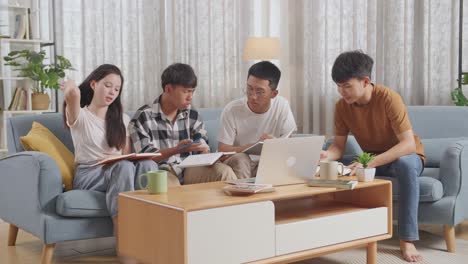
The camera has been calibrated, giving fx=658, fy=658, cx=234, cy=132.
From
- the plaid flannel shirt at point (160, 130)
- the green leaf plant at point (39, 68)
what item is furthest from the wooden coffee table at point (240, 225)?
the green leaf plant at point (39, 68)

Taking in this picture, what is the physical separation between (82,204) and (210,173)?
638mm

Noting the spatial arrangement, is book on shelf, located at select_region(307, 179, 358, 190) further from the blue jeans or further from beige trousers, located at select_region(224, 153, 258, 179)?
beige trousers, located at select_region(224, 153, 258, 179)

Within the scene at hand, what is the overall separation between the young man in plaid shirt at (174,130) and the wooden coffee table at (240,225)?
17.3 inches

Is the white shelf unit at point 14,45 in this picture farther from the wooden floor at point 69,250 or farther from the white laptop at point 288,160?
the white laptop at point 288,160

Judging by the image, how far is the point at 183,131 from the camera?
11.1 feet

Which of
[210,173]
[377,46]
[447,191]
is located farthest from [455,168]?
[377,46]

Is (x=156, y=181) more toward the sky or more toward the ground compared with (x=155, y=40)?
more toward the ground

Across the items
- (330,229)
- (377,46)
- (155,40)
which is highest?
(155,40)

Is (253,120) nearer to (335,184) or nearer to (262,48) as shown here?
(335,184)

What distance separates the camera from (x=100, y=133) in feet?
10.5

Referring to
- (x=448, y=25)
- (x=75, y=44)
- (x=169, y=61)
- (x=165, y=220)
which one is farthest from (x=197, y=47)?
(x=165, y=220)

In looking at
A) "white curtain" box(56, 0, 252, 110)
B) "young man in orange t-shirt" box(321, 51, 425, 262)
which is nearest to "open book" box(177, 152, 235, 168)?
"young man in orange t-shirt" box(321, 51, 425, 262)

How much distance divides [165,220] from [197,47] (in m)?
3.87

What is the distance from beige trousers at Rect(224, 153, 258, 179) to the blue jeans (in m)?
0.73
